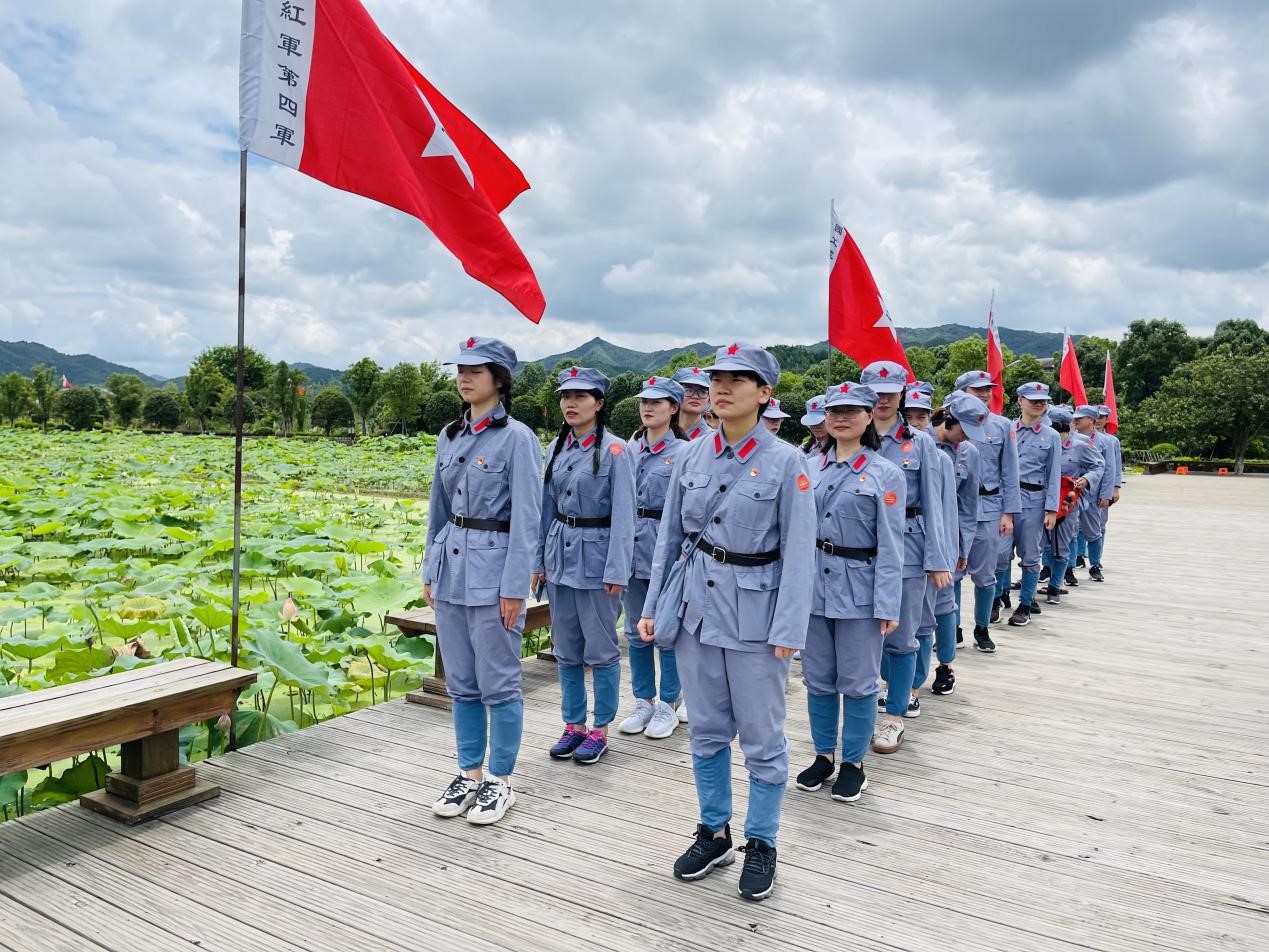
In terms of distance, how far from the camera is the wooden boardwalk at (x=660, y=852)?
2418 mm

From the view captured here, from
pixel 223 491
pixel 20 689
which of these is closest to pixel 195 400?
pixel 223 491

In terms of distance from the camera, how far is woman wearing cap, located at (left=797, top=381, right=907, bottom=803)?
3.27 m

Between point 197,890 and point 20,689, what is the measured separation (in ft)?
6.45

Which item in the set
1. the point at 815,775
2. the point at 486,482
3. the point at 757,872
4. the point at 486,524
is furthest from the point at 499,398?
the point at 815,775

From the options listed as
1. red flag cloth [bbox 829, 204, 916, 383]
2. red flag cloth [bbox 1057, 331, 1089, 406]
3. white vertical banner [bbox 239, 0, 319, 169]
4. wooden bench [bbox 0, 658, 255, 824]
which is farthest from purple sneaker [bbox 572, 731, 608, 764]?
red flag cloth [bbox 1057, 331, 1089, 406]

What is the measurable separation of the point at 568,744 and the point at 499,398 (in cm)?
153

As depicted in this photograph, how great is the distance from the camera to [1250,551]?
10.5 m

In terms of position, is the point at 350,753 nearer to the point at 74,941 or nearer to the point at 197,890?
the point at 197,890

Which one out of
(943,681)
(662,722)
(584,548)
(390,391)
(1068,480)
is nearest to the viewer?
(584,548)

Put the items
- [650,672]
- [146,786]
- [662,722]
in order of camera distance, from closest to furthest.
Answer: [146,786] → [662,722] → [650,672]

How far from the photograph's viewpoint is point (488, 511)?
3.12m

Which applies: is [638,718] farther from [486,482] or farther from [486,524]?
[486,482]

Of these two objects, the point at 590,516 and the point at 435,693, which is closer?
the point at 590,516

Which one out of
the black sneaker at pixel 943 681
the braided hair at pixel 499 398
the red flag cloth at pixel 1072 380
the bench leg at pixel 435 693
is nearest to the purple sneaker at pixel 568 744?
the bench leg at pixel 435 693
